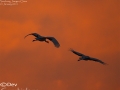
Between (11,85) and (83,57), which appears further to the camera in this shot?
(11,85)

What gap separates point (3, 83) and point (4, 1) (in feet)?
12.5

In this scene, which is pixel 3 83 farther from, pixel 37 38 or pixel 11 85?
pixel 37 38

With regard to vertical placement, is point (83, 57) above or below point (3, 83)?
above

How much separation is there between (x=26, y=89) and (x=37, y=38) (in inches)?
144

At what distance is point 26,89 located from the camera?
20.2 metres

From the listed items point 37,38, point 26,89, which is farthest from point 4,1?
point 26,89

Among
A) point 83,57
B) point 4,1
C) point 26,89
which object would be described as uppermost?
point 4,1

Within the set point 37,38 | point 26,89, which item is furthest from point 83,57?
point 26,89

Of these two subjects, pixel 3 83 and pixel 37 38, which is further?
pixel 3 83

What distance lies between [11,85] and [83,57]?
413 centimetres

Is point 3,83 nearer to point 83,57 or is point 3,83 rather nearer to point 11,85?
point 11,85

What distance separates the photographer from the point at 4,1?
62.8 ft

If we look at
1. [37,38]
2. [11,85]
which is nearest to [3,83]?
[11,85]

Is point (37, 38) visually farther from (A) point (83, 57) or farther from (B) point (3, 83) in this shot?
(B) point (3, 83)
